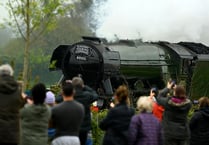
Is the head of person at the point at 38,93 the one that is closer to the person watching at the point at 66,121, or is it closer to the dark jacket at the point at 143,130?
the person watching at the point at 66,121

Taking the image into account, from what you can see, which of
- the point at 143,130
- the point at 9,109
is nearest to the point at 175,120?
the point at 143,130

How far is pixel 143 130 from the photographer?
313 inches

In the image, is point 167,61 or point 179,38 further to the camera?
point 179,38

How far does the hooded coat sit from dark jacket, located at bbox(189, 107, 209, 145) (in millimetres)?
3643

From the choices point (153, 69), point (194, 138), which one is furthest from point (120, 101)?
point (153, 69)

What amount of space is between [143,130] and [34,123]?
1.69 m

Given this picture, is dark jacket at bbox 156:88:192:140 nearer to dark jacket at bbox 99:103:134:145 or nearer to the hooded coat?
dark jacket at bbox 99:103:134:145

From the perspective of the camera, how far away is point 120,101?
8.12 meters

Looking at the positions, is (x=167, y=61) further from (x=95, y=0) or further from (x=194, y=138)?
(x=95, y=0)

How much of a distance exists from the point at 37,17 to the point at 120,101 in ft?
30.1

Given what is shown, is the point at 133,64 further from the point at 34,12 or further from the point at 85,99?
the point at 85,99

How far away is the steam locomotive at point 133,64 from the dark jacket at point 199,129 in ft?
18.9

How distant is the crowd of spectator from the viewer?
24.1 ft

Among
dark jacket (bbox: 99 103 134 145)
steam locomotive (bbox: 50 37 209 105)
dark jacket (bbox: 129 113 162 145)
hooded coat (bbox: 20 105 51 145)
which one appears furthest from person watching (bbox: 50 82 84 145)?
steam locomotive (bbox: 50 37 209 105)
